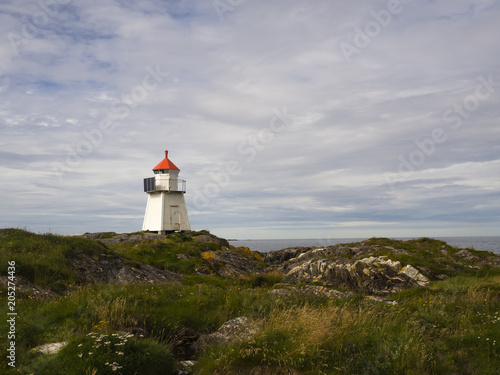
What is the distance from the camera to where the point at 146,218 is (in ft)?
166

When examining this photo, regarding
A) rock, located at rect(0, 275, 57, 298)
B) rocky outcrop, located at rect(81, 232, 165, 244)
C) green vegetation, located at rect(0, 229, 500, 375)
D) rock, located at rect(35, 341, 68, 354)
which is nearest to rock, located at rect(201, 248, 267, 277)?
rocky outcrop, located at rect(81, 232, 165, 244)

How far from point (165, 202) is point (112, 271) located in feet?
91.3

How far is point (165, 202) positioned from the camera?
4809 centimetres

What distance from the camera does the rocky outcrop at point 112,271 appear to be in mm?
18953

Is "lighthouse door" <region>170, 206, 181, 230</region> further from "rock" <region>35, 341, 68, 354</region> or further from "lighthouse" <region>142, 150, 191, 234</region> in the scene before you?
"rock" <region>35, 341, 68, 354</region>

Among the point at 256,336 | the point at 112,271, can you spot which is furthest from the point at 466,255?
the point at 256,336

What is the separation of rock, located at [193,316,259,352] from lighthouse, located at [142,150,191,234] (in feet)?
130

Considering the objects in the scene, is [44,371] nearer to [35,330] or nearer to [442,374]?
[35,330]

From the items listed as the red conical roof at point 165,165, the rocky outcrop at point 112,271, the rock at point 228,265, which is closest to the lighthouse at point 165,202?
the red conical roof at point 165,165

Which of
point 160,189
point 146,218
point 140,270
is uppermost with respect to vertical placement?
point 160,189

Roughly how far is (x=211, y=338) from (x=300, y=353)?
112 inches

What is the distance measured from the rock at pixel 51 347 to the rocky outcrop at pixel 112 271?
34.7 feet

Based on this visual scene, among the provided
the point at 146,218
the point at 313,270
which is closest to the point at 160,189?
the point at 146,218

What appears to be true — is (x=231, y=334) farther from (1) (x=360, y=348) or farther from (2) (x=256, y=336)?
(1) (x=360, y=348)
